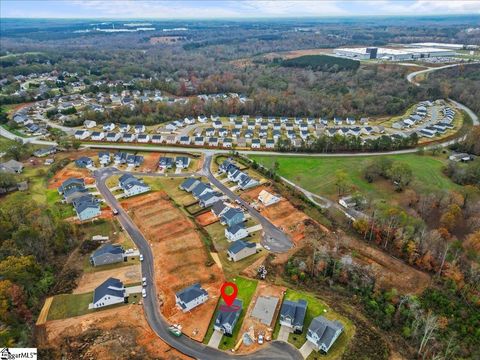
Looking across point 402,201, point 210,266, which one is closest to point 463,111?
point 402,201

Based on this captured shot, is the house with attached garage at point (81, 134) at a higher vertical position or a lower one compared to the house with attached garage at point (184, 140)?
higher

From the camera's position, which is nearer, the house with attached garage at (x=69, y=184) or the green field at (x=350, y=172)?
the house with attached garage at (x=69, y=184)

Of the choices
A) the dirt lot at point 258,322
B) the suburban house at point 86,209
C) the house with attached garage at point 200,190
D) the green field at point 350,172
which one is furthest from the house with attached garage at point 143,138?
the dirt lot at point 258,322

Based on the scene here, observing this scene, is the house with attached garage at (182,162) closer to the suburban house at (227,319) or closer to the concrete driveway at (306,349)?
the suburban house at (227,319)

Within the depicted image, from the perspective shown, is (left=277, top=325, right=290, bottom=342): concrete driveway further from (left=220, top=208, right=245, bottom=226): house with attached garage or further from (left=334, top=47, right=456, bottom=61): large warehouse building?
(left=334, top=47, right=456, bottom=61): large warehouse building

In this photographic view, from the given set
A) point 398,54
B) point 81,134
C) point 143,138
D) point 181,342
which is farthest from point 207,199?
point 398,54

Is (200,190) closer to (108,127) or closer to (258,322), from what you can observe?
(258,322)

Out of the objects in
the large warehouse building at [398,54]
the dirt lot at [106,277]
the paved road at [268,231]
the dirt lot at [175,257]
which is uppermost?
the large warehouse building at [398,54]

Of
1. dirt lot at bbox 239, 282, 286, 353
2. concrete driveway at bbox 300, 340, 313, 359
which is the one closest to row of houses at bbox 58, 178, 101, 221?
dirt lot at bbox 239, 282, 286, 353
